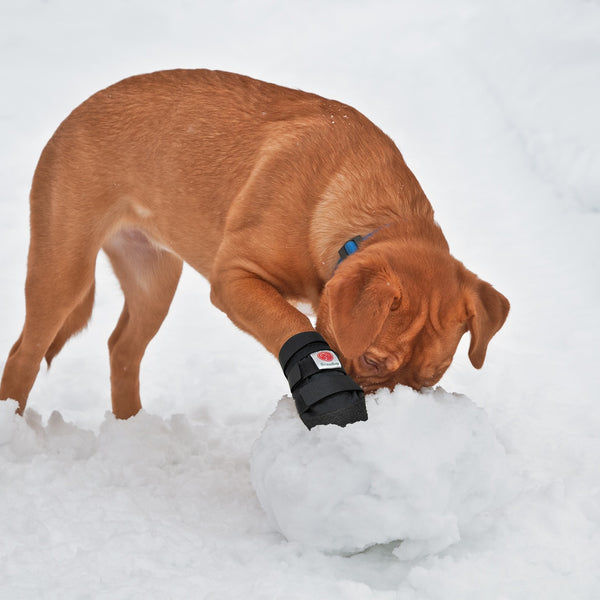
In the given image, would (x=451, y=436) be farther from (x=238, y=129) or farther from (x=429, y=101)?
(x=429, y=101)

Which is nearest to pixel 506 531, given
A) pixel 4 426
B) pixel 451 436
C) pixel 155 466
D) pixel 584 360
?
pixel 451 436

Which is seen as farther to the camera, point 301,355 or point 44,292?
point 44,292

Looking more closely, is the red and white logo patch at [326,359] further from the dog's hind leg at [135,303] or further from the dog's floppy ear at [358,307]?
the dog's hind leg at [135,303]

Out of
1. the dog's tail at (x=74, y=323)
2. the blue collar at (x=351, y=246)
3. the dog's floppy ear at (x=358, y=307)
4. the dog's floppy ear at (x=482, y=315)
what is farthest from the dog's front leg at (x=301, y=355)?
the dog's tail at (x=74, y=323)

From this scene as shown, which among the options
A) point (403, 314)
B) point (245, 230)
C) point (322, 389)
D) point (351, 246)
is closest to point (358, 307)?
point (403, 314)

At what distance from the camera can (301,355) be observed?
3.03 metres

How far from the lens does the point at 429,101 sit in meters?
9.13

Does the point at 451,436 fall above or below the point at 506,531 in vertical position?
above

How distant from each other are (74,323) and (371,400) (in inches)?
88.7

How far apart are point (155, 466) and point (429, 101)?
6.40 metres

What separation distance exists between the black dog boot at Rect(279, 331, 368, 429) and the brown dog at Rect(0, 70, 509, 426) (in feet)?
A: 0.31

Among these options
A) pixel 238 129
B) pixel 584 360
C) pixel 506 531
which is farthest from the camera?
pixel 584 360

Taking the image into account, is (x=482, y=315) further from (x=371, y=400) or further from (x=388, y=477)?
(x=388, y=477)

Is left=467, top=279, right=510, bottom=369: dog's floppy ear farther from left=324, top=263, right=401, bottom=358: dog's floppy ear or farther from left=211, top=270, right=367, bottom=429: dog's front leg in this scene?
left=211, top=270, right=367, bottom=429: dog's front leg
